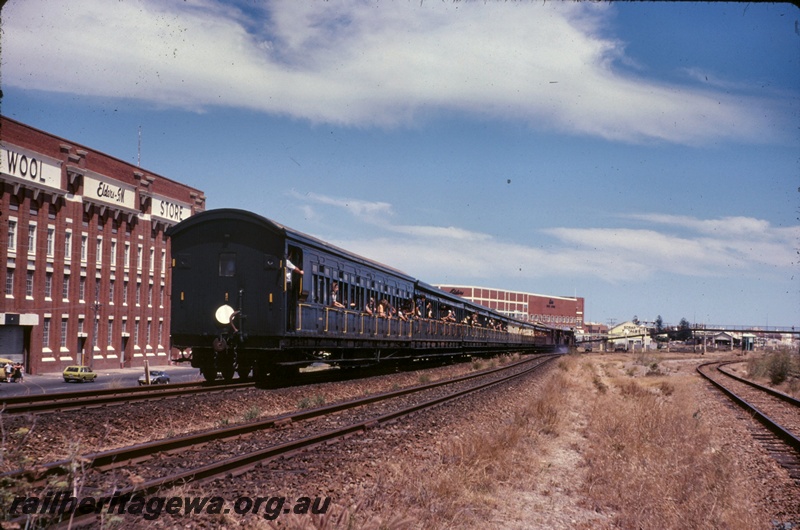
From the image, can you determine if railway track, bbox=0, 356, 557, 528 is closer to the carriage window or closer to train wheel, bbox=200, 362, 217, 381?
the carriage window

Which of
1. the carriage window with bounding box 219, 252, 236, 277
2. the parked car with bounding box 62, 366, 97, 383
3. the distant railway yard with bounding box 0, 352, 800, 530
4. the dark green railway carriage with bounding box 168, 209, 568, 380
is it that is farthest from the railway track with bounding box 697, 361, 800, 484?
the parked car with bounding box 62, 366, 97, 383

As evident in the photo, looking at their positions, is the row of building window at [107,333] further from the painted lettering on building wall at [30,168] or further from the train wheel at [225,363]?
the train wheel at [225,363]

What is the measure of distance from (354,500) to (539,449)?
539cm

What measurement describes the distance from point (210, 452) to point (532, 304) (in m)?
149

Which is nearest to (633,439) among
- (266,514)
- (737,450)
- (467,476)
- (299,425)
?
(737,450)

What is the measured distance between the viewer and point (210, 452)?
29.9 feet

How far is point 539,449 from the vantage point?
37.5 ft

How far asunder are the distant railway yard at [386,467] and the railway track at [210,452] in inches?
1.2

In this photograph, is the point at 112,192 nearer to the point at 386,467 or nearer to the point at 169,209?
the point at 169,209

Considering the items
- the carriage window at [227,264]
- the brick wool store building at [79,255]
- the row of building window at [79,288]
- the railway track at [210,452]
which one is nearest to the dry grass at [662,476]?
the railway track at [210,452]

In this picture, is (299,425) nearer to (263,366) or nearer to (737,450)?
(263,366)

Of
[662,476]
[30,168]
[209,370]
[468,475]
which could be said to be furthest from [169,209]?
[662,476]

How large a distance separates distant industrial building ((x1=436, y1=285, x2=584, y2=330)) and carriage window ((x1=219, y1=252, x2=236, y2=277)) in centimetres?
11712

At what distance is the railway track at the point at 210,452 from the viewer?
6414 millimetres
